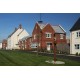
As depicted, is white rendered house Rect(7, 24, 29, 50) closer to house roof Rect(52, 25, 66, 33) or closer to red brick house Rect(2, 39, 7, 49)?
red brick house Rect(2, 39, 7, 49)

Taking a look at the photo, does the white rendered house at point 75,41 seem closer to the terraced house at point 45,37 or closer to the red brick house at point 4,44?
the terraced house at point 45,37

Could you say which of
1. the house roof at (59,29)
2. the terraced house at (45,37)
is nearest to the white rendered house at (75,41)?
the terraced house at (45,37)

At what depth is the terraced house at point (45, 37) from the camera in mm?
19391

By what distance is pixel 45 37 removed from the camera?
20.7m

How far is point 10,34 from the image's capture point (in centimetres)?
1931

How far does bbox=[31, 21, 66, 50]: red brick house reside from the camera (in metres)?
19.4

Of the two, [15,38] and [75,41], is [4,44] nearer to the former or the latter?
[15,38]

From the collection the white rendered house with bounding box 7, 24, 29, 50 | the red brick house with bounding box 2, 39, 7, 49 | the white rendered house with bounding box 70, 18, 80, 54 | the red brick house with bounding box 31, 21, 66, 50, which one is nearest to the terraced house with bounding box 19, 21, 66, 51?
the red brick house with bounding box 31, 21, 66, 50
